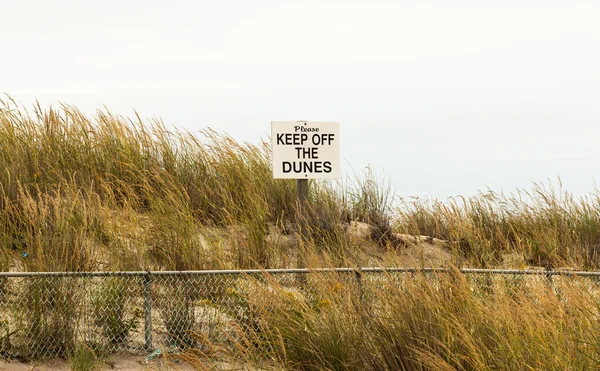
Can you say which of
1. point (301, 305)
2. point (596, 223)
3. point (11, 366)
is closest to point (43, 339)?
point (11, 366)

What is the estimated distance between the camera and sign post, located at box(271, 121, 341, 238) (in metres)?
8.57

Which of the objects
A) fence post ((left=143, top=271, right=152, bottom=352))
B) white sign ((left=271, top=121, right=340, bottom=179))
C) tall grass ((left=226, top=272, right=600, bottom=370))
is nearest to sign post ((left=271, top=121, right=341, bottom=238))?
white sign ((left=271, top=121, right=340, bottom=179))

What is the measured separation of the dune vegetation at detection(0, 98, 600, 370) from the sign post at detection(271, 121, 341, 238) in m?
0.54

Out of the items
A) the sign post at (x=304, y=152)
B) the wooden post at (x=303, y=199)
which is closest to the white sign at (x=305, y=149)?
the sign post at (x=304, y=152)

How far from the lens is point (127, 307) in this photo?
22.0 ft

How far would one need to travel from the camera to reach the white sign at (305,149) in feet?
28.1

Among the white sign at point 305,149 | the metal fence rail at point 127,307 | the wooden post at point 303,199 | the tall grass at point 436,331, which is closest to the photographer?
the tall grass at point 436,331

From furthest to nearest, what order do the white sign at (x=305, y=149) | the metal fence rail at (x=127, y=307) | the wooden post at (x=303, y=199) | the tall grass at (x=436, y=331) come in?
the wooden post at (x=303, y=199)
the white sign at (x=305, y=149)
the metal fence rail at (x=127, y=307)
the tall grass at (x=436, y=331)

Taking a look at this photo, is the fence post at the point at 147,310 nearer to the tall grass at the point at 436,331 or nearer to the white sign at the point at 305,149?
the tall grass at the point at 436,331

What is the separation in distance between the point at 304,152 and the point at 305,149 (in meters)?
0.04

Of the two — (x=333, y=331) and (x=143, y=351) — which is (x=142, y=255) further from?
(x=333, y=331)

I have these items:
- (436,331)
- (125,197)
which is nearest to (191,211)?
(125,197)

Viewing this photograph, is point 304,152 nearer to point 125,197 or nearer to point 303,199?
point 303,199

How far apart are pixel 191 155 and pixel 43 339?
4358mm
